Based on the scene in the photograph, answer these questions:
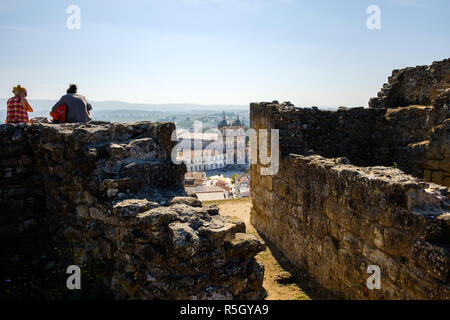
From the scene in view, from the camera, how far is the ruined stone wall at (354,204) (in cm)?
419

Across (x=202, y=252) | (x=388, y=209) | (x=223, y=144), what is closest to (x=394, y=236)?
(x=388, y=209)

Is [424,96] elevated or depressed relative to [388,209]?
elevated

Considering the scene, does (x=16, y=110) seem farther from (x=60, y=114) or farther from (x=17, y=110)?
(x=60, y=114)

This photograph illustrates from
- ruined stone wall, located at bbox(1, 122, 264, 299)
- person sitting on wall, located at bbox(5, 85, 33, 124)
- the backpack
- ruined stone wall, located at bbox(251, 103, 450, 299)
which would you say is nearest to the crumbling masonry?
ruined stone wall, located at bbox(251, 103, 450, 299)

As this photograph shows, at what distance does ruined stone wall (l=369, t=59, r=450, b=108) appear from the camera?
9695 millimetres

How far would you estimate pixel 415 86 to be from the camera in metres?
10.4

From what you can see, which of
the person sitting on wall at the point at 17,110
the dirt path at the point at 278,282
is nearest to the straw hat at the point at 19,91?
the person sitting on wall at the point at 17,110

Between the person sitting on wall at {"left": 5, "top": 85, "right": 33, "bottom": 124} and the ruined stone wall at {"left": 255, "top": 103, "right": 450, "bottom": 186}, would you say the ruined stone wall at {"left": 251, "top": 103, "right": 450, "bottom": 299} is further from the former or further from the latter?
the person sitting on wall at {"left": 5, "top": 85, "right": 33, "bottom": 124}

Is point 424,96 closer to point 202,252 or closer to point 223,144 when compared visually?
point 202,252

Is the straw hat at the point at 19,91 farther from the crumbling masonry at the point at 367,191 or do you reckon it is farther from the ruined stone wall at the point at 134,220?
the crumbling masonry at the point at 367,191

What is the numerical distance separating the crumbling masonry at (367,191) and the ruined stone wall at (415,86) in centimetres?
3
